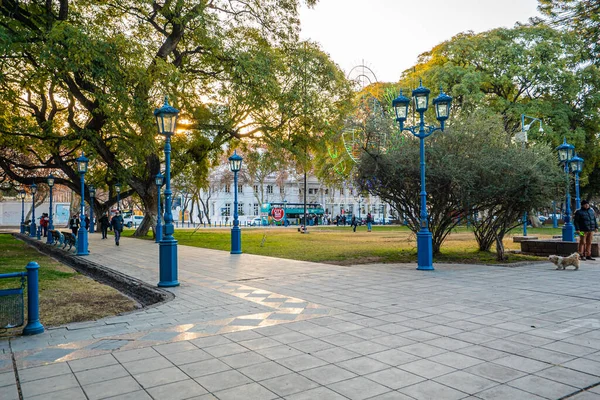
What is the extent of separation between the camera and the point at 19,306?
5664mm

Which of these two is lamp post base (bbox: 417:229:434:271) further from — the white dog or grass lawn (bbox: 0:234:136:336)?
grass lawn (bbox: 0:234:136:336)

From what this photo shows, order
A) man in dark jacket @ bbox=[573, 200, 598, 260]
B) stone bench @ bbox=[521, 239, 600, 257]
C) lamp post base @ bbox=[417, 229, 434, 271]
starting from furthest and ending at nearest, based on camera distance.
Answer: stone bench @ bbox=[521, 239, 600, 257] < man in dark jacket @ bbox=[573, 200, 598, 260] < lamp post base @ bbox=[417, 229, 434, 271]

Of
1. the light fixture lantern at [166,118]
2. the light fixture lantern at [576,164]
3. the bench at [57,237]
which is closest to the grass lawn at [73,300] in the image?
the light fixture lantern at [166,118]

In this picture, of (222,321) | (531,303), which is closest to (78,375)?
(222,321)

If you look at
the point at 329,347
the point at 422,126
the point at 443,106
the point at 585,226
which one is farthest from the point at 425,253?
the point at 329,347

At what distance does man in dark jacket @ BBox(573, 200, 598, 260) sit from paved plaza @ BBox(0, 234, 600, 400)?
564cm

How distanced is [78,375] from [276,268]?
831 cm

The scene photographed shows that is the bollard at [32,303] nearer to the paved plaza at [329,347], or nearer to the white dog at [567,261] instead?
the paved plaza at [329,347]

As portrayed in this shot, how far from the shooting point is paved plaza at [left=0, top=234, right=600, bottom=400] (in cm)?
377

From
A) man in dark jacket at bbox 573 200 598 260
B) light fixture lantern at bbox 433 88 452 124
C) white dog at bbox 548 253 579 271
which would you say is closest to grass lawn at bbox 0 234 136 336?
light fixture lantern at bbox 433 88 452 124

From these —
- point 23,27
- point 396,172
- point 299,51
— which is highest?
point 299,51

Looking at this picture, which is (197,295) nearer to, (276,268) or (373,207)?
(276,268)

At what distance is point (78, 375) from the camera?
4.11m

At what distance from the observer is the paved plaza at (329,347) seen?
377 cm
